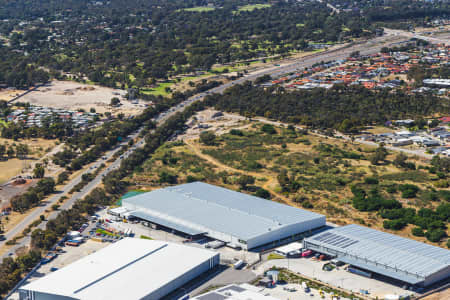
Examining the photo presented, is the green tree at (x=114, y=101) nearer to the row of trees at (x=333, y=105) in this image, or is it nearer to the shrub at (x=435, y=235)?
the row of trees at (x=333, y=105)

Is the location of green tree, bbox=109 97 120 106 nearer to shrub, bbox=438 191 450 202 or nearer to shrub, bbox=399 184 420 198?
shrub, bbox=399 184 420 198

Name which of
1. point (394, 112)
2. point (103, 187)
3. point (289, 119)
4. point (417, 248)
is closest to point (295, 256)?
point (417, 248)

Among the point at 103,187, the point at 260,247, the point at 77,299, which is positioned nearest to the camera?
the point at 77,299

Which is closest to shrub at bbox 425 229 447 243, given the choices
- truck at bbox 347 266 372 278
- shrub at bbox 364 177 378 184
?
truck at bbox 347 266 372 278

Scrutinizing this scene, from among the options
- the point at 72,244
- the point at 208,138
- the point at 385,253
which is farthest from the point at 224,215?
the point at 208,138

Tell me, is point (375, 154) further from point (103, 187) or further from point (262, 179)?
point (103, 187)

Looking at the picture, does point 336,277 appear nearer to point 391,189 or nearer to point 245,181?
point 391,189

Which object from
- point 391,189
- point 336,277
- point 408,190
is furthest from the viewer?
point 391,189
